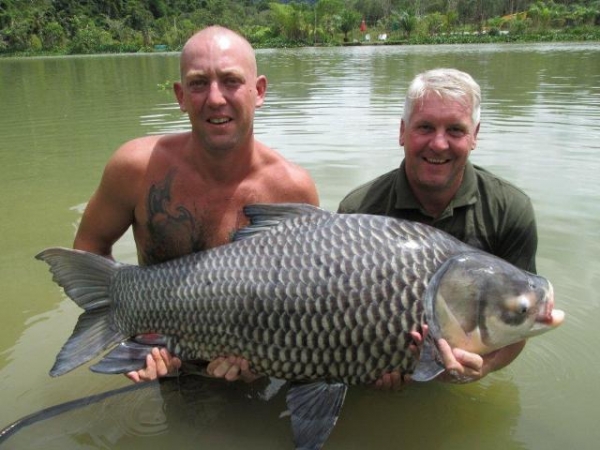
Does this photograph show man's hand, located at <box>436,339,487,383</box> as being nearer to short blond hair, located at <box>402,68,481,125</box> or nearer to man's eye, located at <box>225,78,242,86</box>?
short blond hair, located at <box>402,68,481,125</box>

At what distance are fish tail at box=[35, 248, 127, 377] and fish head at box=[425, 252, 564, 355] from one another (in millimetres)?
1394

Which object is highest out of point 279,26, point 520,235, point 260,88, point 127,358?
point 279,26

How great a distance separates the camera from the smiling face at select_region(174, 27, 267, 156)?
2836 millimetres

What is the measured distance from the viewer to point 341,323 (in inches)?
86.3

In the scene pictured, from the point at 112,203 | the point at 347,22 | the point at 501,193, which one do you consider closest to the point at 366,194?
the point at 501,193

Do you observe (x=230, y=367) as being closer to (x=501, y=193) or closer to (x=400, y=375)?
(x=400, y=375)

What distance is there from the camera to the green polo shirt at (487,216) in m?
2.78

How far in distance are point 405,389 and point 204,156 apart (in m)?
1.63

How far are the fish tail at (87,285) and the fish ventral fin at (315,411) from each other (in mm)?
845

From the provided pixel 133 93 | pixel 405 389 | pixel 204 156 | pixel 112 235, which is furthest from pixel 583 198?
pixel 133 93

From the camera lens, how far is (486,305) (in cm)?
210

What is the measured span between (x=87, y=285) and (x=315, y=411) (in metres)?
1.17

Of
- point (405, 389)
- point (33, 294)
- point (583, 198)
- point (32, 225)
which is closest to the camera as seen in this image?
point (405, 389)

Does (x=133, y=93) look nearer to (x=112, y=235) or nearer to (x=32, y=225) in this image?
(x=32, y=225)
